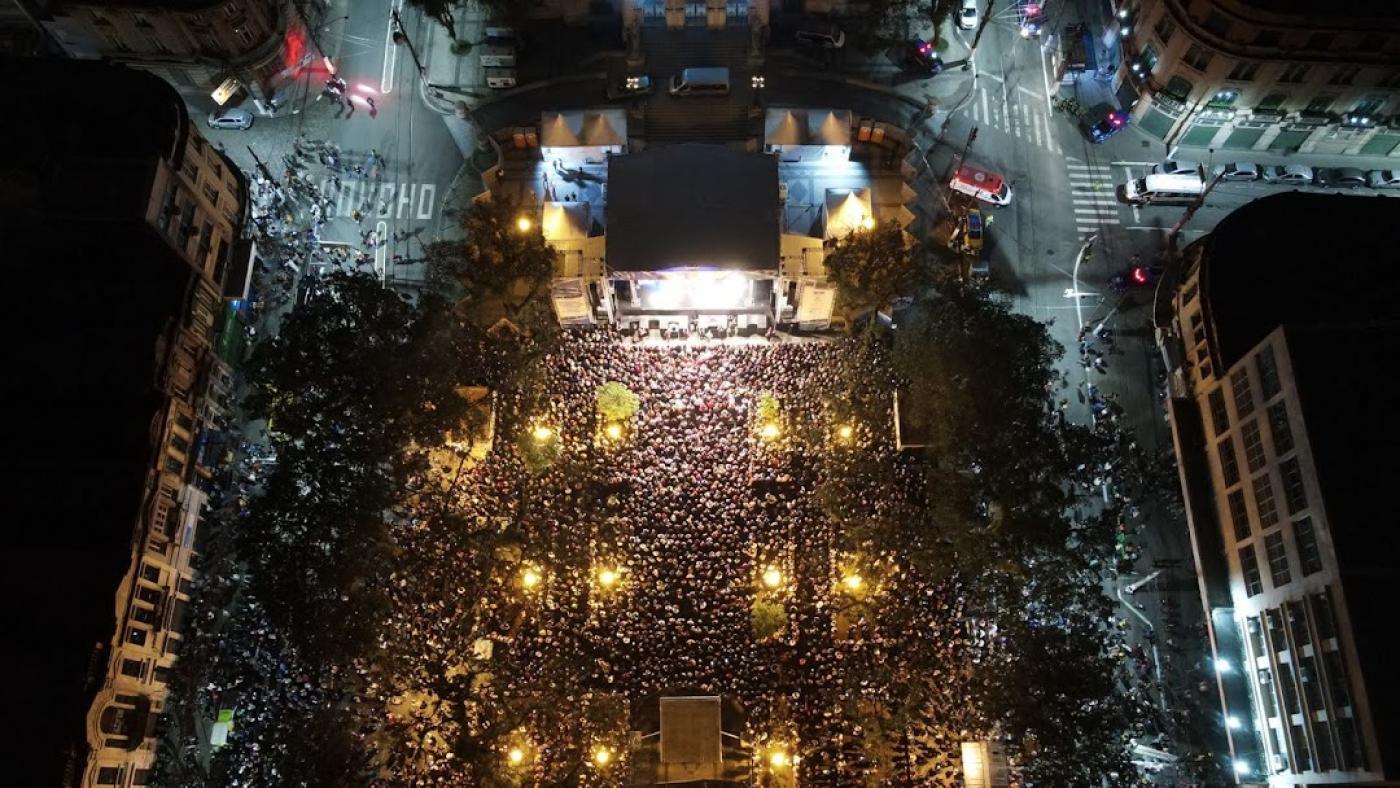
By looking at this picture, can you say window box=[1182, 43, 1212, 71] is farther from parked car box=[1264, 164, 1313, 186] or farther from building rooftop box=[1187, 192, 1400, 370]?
building rooftop box=[1187, 192, 1400, 370]

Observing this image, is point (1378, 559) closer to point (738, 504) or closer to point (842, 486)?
point (842, 486)

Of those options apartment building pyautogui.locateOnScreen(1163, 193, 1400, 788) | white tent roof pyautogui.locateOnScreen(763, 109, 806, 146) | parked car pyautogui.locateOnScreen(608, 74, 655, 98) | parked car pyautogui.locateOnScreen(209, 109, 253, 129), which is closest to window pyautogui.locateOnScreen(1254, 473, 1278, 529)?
apartment building pyautogui.locateOnScreen(1163, 193, 1400, 788)

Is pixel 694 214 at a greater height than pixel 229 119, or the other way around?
pixel 229 119

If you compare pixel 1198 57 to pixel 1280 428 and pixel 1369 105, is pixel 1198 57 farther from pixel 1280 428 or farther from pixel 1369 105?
pixel 1280 428

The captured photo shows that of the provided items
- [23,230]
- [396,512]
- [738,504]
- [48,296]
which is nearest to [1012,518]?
[738,504]

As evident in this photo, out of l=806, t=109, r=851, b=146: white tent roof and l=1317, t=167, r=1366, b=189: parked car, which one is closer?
l=806, t=109, r=851, b=146: white tent roof

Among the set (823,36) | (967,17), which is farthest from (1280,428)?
(823,36)

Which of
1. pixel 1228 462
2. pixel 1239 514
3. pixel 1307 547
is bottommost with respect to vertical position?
pixel 1307 547
